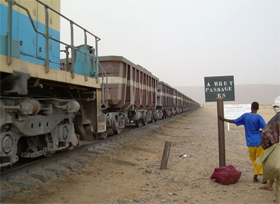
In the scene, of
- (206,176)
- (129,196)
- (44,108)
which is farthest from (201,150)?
(44,108)

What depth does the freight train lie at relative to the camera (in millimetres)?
3461

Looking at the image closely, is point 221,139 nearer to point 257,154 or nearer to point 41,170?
point 257,154

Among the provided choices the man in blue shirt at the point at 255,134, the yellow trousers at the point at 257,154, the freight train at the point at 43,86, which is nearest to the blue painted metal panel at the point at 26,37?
the freight train at the point at 43,86

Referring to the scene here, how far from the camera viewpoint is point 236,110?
1298cm

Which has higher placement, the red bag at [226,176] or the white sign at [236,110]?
the white sign at [236,110]

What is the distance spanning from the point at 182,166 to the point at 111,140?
314cm

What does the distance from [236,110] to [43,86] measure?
10892mm

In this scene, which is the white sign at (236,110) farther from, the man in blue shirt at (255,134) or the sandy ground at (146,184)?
the man in blue shirt at (255,134)

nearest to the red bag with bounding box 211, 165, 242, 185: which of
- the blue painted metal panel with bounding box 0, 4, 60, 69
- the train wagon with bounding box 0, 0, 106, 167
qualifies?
the train wagon with bounding box 0, 0, 106, 167

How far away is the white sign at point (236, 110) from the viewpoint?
42.1ft

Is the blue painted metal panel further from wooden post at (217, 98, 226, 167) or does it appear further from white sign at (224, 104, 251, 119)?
white sign at (224, 104, 251, 119)

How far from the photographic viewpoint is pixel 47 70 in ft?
13.4

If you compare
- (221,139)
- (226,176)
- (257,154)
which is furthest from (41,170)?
(257,154)

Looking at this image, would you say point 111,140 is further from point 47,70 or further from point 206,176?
point 47,70
